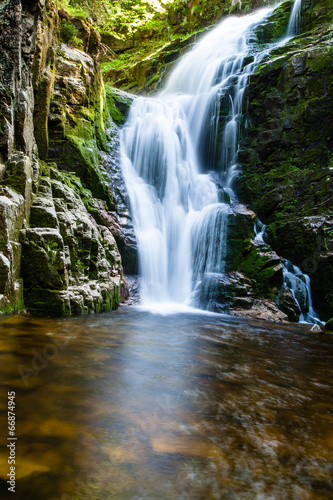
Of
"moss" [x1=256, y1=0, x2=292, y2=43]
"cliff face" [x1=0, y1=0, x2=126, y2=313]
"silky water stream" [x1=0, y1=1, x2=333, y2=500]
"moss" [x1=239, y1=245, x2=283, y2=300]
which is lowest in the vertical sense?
"silky water stream" [x1=0, y1=1, x2=333, y2=500]

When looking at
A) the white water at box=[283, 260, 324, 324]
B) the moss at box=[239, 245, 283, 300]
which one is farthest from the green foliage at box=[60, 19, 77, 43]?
the white water at box=[283, 260, 324, 324]

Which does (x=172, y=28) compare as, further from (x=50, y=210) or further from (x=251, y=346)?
(x=251, y=346)

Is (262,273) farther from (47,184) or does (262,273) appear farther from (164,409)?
(164,409)

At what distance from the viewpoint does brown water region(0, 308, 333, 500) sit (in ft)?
5.08

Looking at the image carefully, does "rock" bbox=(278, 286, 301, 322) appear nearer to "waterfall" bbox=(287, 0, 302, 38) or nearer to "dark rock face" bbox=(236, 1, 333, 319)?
"dark rock face" bbox=(236, 1, 333, 319)

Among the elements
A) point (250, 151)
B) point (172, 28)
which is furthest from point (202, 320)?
point (172, 28)

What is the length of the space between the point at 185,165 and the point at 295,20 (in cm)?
→ 1059

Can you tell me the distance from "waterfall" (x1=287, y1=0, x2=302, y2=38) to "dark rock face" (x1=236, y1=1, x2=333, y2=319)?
6.62 ft

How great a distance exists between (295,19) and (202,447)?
20.5 meters

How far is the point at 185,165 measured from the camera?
13219 mm

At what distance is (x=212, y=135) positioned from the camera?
46.8 ft

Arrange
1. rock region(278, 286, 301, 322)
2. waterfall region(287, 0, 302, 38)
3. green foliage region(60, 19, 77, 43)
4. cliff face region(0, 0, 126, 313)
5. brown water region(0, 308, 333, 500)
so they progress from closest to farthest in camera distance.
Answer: brown water region(0, 308, 333, 500) < cliff face region(0, 0, 126, 313) < rock region(278, 286, 301, 322) < green foliage region(60, 19, 77, 43) < waterfall region(287, 0, 302, 38)

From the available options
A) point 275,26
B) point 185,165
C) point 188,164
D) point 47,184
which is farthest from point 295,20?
point 47,184

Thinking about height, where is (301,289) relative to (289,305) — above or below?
above
